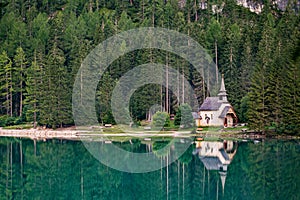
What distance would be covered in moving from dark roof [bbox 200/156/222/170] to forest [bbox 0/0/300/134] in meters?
15.1

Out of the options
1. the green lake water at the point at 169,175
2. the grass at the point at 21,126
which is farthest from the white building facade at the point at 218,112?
the grass at the point at 21,126

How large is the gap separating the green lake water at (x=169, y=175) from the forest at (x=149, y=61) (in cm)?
975

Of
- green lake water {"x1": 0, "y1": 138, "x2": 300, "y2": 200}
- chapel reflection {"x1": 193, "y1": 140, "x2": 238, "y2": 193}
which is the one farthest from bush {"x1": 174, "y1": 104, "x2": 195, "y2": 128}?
green lake water {"x1": 0, "y1": 138, "x2": 300, "y2": 200}

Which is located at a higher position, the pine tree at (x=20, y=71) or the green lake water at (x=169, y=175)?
the pine tree at (x=20, y=71)

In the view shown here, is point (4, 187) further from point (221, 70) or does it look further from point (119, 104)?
point (221, 70)

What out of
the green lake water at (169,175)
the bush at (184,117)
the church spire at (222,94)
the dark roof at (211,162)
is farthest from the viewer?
the church spire at (222,94)

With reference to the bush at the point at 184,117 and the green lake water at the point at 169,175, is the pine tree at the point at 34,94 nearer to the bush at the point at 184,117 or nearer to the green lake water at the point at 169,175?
the bush at the point at 184,117

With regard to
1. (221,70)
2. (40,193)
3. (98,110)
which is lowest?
(40,193)

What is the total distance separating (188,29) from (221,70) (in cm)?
708

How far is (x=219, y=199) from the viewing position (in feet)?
68.8

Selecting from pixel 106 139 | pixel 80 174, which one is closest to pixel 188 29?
pixel 106 139

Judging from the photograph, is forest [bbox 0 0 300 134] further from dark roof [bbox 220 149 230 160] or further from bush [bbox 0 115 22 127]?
dark roof [bbox 220 149 230 160]

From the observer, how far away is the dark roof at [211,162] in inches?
1162

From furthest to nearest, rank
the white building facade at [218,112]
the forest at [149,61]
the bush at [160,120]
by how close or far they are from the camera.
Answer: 1. the white building facade at [218,112]
2. the bush at [160,120]
3. the forest at [149,61]
